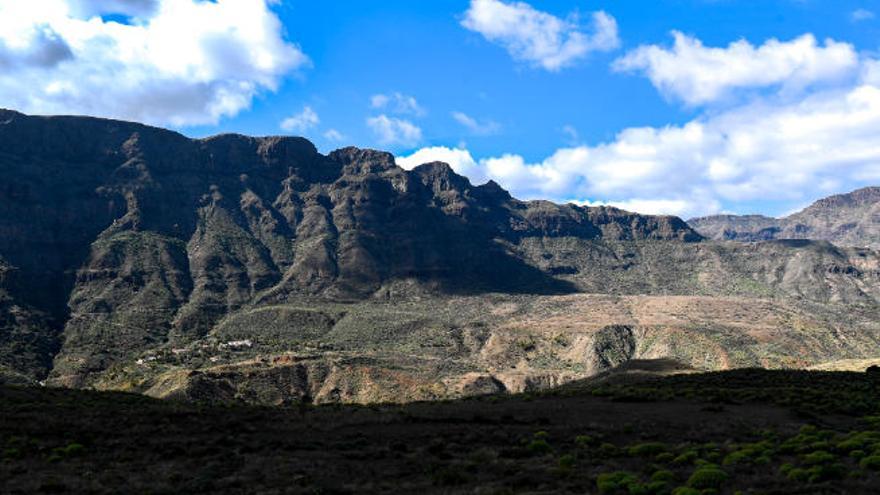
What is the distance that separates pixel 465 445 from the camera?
140ft

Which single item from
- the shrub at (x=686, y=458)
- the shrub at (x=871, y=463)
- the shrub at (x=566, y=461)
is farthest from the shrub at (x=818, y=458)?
Answer: the shrub at (x=566, y=461)

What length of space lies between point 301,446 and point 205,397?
82943 mm

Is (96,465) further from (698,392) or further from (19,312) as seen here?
(19,312)

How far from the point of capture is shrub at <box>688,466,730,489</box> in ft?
93.5

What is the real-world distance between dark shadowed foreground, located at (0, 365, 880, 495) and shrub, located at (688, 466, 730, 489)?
5 centimetres

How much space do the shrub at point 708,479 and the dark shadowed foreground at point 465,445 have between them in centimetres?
5

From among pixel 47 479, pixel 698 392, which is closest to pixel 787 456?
pixel 698 392

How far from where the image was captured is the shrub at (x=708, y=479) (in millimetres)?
28484

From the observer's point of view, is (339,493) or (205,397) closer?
(339,493)

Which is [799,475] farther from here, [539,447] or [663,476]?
[539,447]

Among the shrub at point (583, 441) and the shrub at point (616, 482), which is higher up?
the shrub at point (616, 482)

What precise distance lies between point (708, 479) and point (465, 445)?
17054mm

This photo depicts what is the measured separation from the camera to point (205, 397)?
11869cm

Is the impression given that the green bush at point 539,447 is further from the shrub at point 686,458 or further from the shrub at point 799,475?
the shrub at point 799,475
